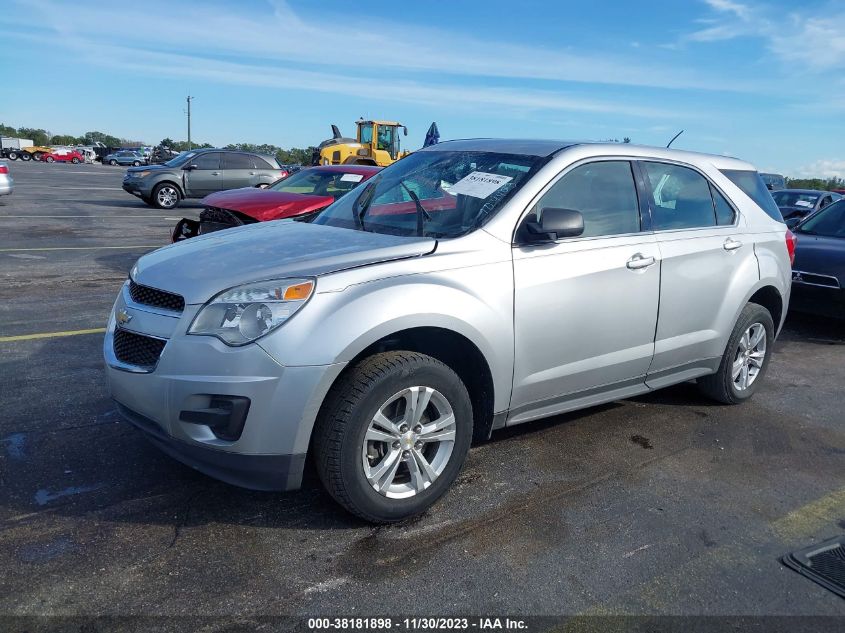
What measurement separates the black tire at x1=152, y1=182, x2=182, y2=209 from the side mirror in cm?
1771

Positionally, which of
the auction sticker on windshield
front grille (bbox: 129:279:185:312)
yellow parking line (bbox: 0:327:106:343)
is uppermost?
the auction sticker on windshield

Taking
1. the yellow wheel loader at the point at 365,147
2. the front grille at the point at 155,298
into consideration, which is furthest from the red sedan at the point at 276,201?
the yellow wheel loader at the point at 365,147

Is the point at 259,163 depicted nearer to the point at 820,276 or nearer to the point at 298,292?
the point at 820,276

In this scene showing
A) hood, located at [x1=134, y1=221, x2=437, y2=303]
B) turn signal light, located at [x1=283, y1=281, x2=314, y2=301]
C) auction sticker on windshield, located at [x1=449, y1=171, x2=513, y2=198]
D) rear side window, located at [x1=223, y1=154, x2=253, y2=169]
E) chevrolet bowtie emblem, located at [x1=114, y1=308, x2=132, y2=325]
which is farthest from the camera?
rear side window, located at [x1=223, y1=154, x2=253, y2=169]

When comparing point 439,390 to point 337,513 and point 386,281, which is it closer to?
point 386,281

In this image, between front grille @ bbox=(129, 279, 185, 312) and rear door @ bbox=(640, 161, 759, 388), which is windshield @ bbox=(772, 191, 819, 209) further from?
front grille @ bbox=(129, 279, 185, 312)

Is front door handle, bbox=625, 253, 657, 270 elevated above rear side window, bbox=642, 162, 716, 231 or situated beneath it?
situated beneath

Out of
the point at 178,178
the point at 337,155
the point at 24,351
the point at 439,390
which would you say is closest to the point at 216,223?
the point at 24,351

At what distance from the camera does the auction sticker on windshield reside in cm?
388

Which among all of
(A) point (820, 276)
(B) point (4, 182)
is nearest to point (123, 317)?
(A) point (820, 276)

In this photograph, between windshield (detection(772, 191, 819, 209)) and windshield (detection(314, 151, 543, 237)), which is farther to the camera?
windshield (detection(772, 191, 819, 209))

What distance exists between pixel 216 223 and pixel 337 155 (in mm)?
19153

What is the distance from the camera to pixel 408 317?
315cm

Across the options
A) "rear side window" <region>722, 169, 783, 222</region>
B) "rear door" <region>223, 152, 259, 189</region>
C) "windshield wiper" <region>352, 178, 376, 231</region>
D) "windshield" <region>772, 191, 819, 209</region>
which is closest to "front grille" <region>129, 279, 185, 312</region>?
"windshield wiper" <region>352, 178, 376, 231</region>
